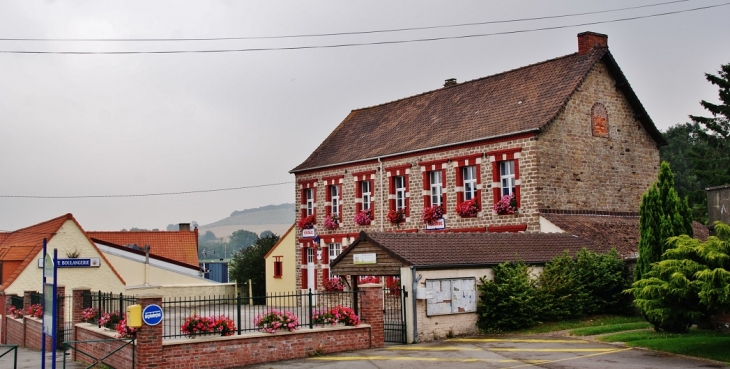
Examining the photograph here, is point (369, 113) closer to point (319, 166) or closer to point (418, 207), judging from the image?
point (319, 166)

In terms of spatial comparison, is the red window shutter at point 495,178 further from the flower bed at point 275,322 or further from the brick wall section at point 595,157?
the flower bed at point 275,322

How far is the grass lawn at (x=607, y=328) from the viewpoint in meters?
22.7

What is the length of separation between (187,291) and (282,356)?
26622 mm

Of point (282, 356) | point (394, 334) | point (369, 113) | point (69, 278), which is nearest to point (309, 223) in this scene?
point (369, 113)

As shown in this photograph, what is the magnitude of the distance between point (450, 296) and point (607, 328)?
4.48 m

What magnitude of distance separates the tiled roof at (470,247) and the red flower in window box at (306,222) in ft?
55.7

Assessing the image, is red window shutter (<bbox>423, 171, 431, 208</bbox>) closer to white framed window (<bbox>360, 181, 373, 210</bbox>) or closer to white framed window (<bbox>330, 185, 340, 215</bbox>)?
white framed window (<bbox>360, 181, 373, 210</bbox>)

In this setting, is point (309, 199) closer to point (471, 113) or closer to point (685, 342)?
point (471, 113)

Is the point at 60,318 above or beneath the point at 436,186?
beneath

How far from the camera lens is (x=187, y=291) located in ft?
149

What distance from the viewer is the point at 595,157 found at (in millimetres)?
32938

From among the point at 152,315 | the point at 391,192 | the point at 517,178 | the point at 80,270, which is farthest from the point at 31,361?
the point at 391,192

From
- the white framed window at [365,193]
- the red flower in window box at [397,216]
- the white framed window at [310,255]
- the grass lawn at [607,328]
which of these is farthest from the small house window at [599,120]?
the white framed window at [310,255]

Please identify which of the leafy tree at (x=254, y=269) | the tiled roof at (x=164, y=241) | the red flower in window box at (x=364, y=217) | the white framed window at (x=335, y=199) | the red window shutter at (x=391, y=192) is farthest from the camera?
the tiled roof at (x=164, y=241)
